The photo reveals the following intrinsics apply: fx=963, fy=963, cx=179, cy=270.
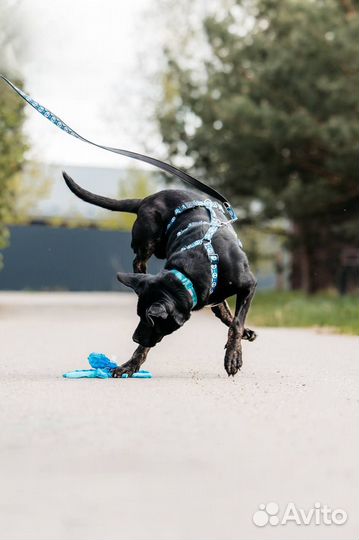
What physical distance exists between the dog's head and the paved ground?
417mm

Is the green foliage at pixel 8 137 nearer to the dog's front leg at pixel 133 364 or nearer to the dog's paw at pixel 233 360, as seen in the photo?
the dog's front leg at pixel 133 364

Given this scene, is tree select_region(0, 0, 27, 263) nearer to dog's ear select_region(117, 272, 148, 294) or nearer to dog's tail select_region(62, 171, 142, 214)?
dog's tail select_region(62, 171, 142, 214)

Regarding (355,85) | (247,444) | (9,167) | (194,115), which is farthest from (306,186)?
(247,444)

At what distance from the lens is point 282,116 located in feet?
61.9

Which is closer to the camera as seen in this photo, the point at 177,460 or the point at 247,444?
the point at 177,460

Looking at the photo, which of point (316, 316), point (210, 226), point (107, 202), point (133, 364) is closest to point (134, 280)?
point (210, 226)

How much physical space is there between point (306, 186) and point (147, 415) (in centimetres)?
1503

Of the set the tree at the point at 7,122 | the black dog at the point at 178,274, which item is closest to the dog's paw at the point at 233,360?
the black dog at the point at 178,274

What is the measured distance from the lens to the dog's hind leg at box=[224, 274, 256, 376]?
6828 millimetres

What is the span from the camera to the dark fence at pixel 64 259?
1256 inches

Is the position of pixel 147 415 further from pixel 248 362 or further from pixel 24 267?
pixel 24 267

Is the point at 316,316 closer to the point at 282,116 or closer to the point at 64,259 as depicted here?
the point at 282,116

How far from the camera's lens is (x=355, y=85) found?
61.5 feet

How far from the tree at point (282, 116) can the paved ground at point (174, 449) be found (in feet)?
36.4
